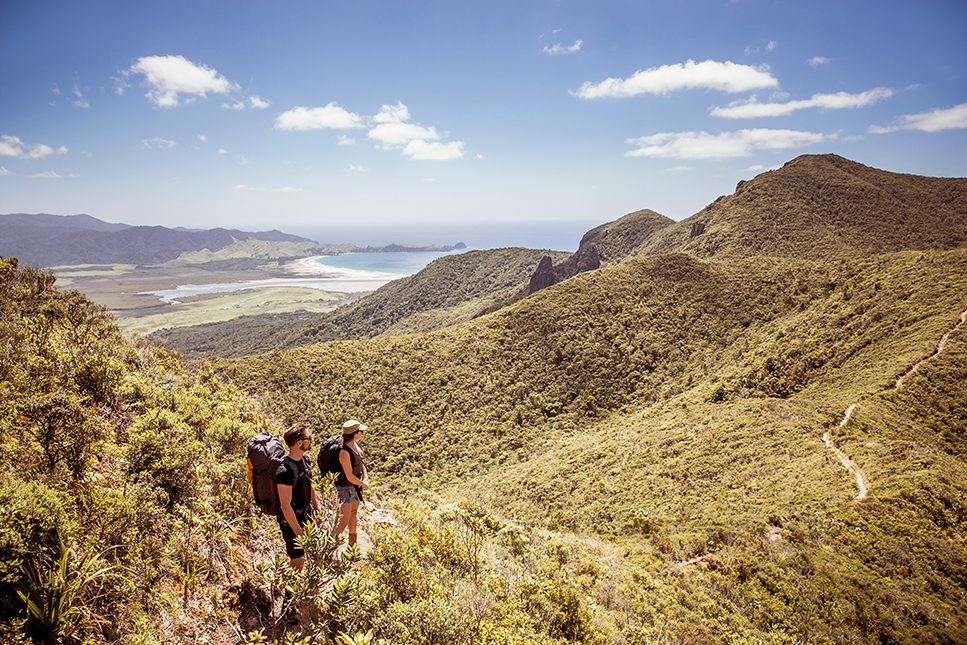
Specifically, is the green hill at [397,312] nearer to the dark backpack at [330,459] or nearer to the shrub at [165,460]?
the shrub at [165,460]

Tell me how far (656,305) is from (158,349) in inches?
1496

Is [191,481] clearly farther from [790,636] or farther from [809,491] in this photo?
[809,491]

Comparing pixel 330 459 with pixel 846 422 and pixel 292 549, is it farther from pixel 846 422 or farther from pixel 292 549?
pixel 846 422

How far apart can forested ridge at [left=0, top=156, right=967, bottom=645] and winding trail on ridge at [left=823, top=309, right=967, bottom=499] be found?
0.19 meters

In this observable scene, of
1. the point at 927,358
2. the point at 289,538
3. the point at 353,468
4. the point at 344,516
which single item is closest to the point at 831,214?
the point at 927,358

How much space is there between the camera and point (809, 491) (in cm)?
1182

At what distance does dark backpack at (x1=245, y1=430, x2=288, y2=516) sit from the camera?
434cm

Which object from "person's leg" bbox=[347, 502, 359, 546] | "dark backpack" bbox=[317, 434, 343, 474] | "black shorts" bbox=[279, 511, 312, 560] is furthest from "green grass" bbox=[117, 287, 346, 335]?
"black shorts" bbox=[279, 511, 312, 560]

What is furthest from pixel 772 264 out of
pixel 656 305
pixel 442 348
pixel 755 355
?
pixel 442 348

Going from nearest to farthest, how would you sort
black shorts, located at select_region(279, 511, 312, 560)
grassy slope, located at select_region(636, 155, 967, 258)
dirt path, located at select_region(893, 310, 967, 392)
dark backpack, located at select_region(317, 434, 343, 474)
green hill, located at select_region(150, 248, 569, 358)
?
black shorts, located at select_region(279, 511, 312, 560) < dark backpack, located at select_region(317, 434, 343, 474) < dirt path, located at select_region(893, 310, 967, 392) < grassy slope, located at select_region(636, 155, 967, 258) < green hill, located at select_region(150, 248, 569, 358)

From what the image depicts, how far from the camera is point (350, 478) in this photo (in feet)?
17.5

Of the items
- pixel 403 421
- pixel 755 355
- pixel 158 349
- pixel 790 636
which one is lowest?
pixel 403 421

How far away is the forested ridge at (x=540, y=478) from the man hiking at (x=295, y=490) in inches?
14.5

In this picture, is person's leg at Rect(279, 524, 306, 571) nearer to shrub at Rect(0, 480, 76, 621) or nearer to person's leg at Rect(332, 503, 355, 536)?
person's leg at Rect(332, 503, 355, 536)
